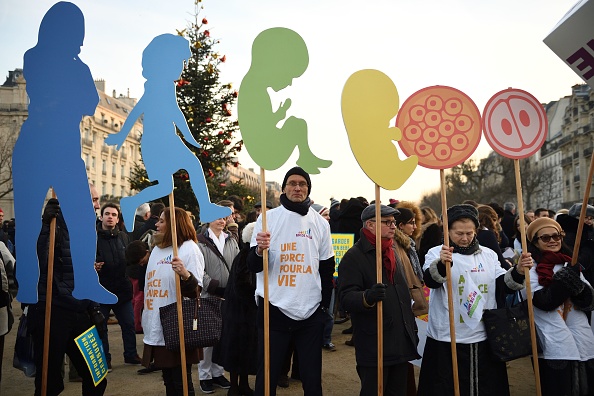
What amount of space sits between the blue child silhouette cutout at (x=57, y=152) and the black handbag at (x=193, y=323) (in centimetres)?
58

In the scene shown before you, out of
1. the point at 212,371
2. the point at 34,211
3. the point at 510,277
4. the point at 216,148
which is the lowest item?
the point at 212,371

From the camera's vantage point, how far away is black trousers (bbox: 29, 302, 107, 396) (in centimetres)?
495

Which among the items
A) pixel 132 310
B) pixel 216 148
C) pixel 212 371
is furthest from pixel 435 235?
pixel 216 148

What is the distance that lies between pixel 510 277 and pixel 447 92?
169cm

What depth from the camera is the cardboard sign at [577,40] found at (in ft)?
15.7

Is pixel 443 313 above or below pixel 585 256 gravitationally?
below

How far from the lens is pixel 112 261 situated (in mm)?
7922

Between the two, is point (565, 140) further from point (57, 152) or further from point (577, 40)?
point (57, 152)

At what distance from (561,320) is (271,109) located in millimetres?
3004

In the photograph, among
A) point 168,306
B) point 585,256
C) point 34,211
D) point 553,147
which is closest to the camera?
point 34,211

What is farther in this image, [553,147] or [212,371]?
[553,147]

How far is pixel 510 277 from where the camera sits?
16.4 feet

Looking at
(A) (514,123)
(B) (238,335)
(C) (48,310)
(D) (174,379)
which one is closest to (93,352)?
(C) (48,310)

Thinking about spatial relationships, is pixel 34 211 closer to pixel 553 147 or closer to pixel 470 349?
pixel 470 349
